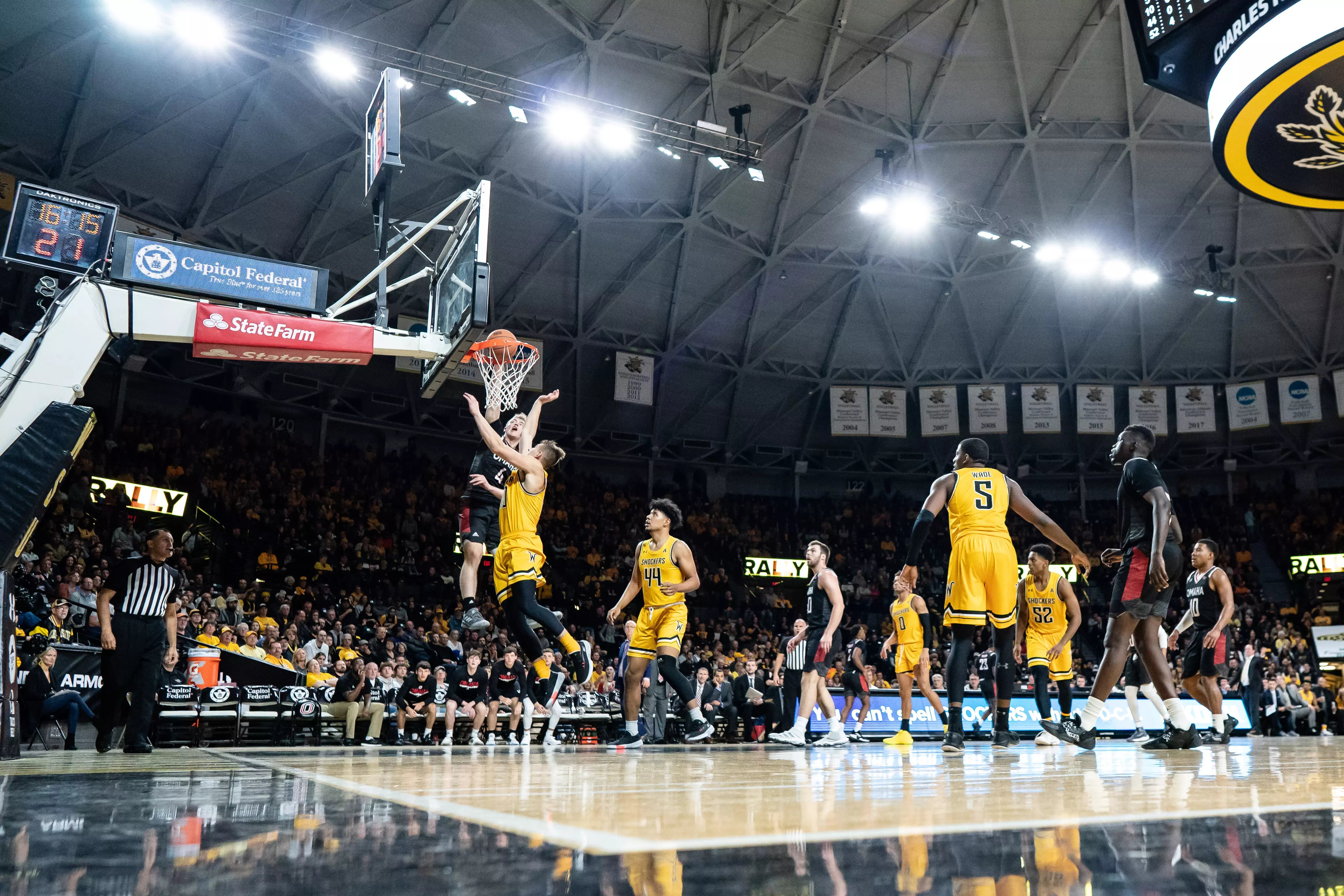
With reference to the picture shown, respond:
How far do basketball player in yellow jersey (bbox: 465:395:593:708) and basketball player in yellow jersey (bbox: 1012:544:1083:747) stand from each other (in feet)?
14.8

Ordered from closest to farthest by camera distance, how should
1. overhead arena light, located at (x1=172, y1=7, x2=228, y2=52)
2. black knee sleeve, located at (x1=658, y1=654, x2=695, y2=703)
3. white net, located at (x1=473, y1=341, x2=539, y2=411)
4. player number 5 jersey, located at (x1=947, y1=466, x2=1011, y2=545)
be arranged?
player number 5 jersey, located at (x1=947, y1=466, x2=1011, y2=545) < black knee sleeve, located at (x1=658, y1=654, x2=695, y2=703) < white net, located at (x1=473, y1=341, x2=539, y2=411) < overhead arena light, located at (x1=172, y1=7, x2=228, y2=52)

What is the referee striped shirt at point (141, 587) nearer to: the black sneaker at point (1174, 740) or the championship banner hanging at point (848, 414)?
the black sneaker at point (1174, 740)

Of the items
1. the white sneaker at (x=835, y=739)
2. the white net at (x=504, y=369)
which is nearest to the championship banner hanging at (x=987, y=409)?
the white sneaker at (x=835, y=739)

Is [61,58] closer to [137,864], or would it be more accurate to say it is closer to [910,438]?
[137,864]

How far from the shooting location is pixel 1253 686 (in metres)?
17.7

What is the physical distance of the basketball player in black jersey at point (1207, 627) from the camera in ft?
30.6

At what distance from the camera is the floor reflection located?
1.45 m

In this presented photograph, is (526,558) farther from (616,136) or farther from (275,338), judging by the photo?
(616,136)

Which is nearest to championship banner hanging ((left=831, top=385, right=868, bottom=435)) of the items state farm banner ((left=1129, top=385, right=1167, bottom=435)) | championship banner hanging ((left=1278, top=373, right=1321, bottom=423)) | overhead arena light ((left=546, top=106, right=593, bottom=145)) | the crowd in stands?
the crowd in stands

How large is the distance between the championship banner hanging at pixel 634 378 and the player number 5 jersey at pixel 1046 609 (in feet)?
54.0

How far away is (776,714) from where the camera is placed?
15.9m

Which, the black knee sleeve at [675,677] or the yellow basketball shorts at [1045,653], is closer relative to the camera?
the black knee sleeve at [675,677]

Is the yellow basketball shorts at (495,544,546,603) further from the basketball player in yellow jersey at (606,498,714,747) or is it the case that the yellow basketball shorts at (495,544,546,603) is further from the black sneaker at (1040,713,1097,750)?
the black sneaker at (1040,713,1097,750)

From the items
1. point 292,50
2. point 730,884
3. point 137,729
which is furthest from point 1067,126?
point 730,884
